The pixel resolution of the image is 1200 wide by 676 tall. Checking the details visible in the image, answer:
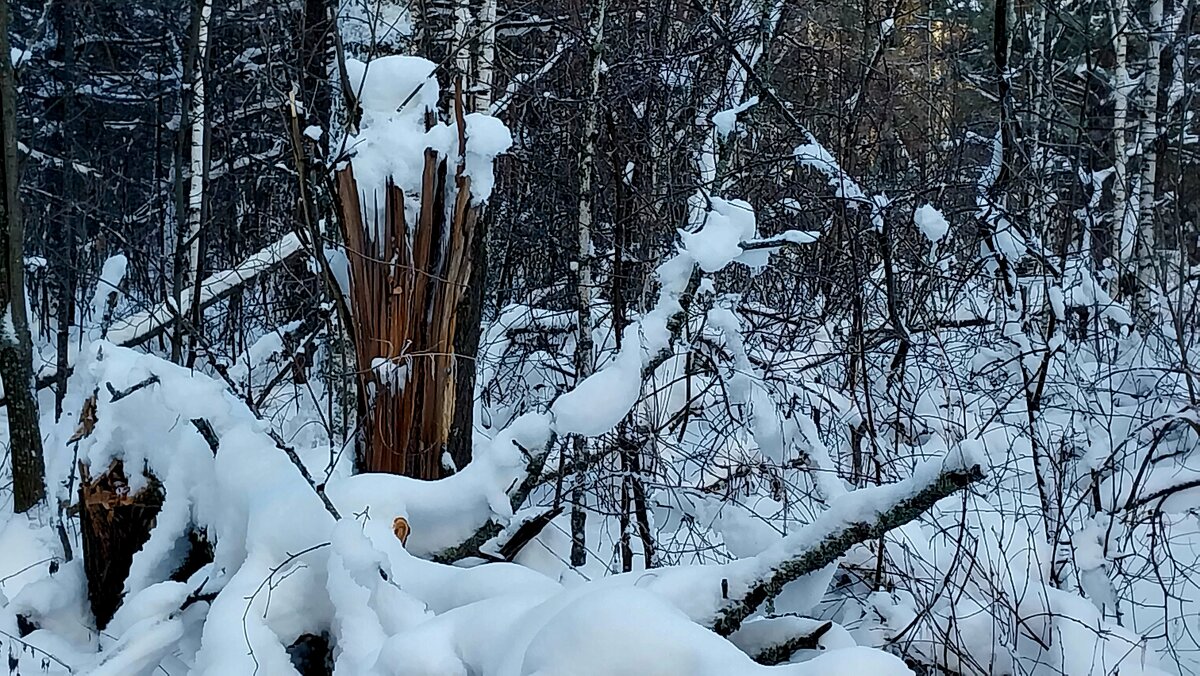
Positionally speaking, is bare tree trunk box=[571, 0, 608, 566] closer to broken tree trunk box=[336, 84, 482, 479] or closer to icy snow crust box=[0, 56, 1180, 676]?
icy snow crust box=[0, 56, 1180, 676]

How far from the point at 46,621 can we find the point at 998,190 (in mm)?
4485

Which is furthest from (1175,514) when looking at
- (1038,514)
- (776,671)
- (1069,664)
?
(776,671)

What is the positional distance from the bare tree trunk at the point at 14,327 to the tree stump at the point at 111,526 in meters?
2.05

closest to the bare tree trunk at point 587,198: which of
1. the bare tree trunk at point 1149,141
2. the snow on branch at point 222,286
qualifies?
the snow on branch at point 222,286

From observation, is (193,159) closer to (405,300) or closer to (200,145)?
(200,145)

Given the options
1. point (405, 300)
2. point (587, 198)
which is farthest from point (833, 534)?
point (587, 198)

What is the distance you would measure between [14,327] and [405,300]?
307 centimetres

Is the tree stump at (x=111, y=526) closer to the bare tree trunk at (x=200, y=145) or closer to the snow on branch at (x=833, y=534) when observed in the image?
the snow on branch at (x=833, y=534)

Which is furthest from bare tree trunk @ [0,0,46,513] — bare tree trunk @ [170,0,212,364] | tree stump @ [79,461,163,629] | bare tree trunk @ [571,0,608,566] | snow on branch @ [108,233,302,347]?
bare tree trunk @ [571,0,608,566]

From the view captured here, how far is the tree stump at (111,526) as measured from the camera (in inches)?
115

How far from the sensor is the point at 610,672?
1.90m

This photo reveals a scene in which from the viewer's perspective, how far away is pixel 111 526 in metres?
2.94

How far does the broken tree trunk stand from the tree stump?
0.71 metres

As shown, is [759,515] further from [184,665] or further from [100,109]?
[100,109]
